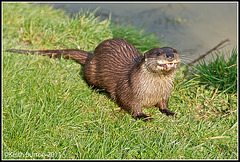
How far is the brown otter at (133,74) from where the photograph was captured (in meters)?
2.40

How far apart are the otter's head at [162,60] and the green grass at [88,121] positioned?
0.52 metres

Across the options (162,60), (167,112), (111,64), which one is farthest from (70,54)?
(162,60)

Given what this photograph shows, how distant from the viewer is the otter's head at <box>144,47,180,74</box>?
229 cm

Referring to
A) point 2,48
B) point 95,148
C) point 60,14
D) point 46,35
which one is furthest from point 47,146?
point 60,14

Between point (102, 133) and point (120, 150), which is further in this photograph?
point (102, 133)

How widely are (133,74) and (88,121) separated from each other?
23.0 inches

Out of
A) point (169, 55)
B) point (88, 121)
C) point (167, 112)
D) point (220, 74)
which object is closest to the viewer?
point (169, 55)

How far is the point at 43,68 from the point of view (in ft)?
10.5

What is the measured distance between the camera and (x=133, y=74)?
2652 mm

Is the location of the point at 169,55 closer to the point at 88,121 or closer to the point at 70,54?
the point at 88,121

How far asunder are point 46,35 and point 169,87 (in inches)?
78.8

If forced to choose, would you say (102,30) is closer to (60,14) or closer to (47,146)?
(60,14)

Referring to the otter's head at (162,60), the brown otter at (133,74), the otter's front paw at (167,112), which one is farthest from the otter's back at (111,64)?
the otter's front paw at (167,112)

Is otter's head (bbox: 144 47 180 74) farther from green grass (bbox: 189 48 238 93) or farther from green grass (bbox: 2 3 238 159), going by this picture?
green grass (bbox: 189 48 238 93)
